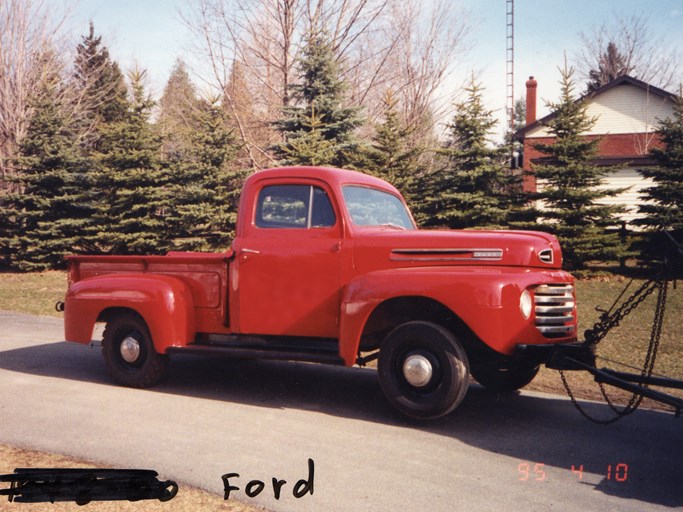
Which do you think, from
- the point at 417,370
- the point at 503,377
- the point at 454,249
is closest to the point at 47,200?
the point at 503,377

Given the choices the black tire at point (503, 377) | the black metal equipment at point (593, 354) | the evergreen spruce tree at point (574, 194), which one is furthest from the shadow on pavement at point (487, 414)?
the evergreen spruce tree at point (574, 194)

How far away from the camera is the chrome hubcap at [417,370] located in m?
4.97

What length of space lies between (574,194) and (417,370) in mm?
13020

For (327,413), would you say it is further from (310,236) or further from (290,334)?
(310,236)

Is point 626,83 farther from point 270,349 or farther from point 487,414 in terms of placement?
point 270,349

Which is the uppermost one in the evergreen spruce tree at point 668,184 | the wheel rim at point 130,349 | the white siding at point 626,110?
the white siding at point 626,110

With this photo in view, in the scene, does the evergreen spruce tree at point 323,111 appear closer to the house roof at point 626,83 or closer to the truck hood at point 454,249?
the house roof at point 626,83

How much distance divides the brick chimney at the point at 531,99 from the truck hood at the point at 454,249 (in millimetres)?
28458

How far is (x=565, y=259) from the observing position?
16.6m

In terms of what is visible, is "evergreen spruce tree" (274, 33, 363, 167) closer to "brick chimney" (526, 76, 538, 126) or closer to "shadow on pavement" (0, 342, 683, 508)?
"shadow on pavement" (0, 342, 683, 508)

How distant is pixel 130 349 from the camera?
642 cm

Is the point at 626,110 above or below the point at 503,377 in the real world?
above

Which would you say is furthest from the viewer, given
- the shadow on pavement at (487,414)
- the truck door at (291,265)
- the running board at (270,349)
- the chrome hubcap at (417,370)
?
the truck door at (291,265)

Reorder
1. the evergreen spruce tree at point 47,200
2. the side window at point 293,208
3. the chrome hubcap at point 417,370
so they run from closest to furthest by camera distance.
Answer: the chrome hubcap at point 417,370
the side window at point 293,208
the evergreen spruce tree at point 47,200
